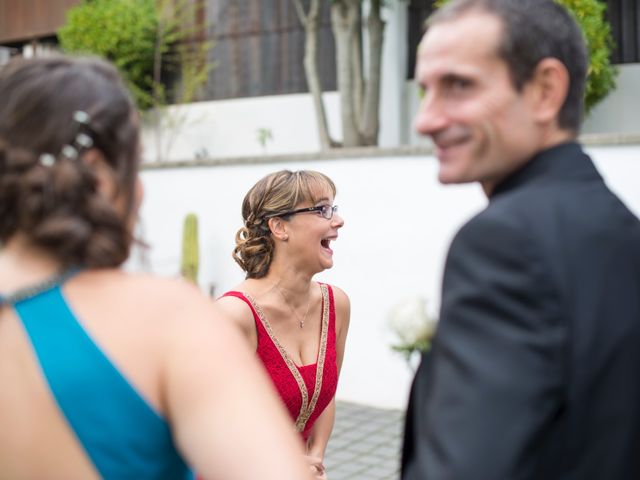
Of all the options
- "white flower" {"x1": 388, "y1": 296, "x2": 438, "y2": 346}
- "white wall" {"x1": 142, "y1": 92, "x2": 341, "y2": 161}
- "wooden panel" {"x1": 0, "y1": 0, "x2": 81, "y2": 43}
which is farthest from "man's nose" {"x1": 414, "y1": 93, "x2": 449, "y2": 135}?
"wooden panel" {"x1": 0, "y1": 0, "x2": 81, "y2": 43}

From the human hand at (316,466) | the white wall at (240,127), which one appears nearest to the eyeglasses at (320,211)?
the human hand at (316,466)

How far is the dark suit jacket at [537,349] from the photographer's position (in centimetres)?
144

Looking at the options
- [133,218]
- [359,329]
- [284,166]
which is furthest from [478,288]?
[284,166]

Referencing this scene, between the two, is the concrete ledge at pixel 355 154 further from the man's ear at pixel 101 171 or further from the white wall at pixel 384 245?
the man's ear at pixel 101 171

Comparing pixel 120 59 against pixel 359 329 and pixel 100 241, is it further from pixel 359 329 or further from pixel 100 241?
pixel 100 241

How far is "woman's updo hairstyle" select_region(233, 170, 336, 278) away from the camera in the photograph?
394cm

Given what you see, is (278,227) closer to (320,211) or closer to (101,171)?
(320,211)

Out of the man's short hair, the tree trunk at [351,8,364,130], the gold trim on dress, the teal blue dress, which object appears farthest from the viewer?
the tree trunk at [351,8,364,130]

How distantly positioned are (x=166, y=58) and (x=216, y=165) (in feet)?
13.4

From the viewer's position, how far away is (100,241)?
1.46m

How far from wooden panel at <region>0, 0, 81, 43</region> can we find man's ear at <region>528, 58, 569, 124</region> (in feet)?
43.5

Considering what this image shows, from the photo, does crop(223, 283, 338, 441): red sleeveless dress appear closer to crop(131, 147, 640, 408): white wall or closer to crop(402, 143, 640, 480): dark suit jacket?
crop(402, 143, 640, 480): dark suit jacket

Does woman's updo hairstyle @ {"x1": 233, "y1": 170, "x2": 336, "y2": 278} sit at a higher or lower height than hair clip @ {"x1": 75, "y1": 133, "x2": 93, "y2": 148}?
lower

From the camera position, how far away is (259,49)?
1224cm
